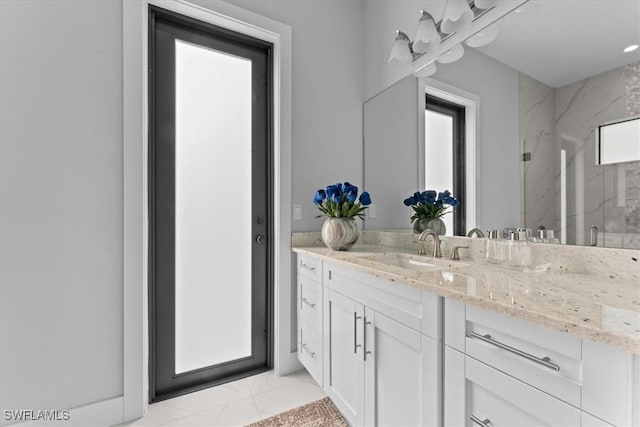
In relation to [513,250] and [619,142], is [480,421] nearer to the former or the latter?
[513,250]

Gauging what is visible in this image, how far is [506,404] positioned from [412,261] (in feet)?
2.84

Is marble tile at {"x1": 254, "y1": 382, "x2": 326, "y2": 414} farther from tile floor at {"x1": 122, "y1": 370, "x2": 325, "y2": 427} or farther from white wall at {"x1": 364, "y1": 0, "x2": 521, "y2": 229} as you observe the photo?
white wall at {"x1": 364, "y1": 0, "x2": 521, "y2": 229}

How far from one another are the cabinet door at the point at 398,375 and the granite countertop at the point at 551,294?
196 millimetres

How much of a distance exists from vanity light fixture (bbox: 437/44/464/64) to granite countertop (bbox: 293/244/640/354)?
1.09 m

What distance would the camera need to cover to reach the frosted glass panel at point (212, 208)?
1.76 metres

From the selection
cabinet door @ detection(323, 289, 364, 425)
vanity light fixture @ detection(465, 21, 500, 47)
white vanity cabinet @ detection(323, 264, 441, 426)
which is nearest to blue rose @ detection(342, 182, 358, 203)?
white vanity cabinet @ detection(323, 264, 441, 426)

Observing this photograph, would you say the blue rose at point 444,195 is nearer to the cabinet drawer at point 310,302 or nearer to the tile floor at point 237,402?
the cabinet drawer at point 310,302

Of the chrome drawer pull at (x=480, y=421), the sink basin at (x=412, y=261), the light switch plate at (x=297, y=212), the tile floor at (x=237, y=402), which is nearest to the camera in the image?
the chrome drawer pull at (x=480, y=421)

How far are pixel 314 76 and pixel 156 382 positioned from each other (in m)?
2.19

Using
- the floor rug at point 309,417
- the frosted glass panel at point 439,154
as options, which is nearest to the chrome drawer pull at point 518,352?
the frosted glass panel at point 439,154

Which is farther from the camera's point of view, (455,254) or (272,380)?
(272,380)

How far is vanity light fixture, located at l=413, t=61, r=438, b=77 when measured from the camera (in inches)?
66.2

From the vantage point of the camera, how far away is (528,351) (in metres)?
0.68
